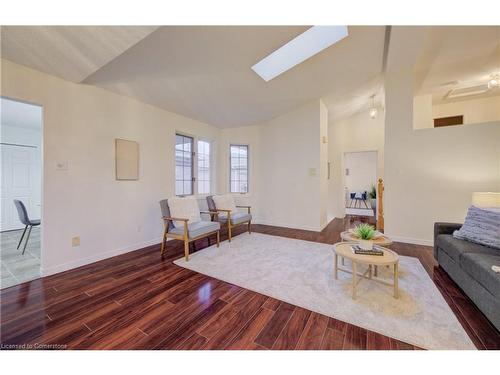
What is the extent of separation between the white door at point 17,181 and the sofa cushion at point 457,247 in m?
7.73

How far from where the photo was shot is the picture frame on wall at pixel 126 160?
3.06 meters

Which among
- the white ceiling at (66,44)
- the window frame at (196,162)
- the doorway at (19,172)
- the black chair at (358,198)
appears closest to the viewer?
the white ceiling at (66,44)

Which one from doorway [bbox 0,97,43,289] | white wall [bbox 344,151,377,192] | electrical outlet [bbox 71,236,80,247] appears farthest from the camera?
white wall [bbox 344,151,377,192]

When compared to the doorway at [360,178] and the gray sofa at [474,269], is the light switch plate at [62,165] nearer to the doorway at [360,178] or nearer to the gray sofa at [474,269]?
the gray sofa at [474,269]

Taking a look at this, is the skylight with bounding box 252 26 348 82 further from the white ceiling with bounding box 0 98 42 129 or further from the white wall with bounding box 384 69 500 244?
the white ceiling with bounding box 0 98 42 129

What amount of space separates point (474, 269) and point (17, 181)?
307 inches

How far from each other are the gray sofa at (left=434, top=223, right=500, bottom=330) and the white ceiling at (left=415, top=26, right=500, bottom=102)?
2667 mm

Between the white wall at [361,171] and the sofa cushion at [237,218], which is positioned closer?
the sofa cushion at [237,218]

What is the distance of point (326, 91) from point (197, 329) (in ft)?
14.8

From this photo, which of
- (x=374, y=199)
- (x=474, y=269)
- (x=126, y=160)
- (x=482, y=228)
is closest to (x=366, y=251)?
(x=474, y=269)

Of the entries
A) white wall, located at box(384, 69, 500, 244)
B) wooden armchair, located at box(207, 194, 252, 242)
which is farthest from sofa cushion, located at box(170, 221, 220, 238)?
white wall, located at box(384, 69, 500, 244)

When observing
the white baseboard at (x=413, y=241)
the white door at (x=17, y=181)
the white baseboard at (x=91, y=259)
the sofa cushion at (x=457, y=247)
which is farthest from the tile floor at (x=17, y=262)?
the white baseboard at (x=413, y=241)

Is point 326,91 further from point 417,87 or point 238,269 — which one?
point 238,269

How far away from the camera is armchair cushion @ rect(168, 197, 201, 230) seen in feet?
10.7
